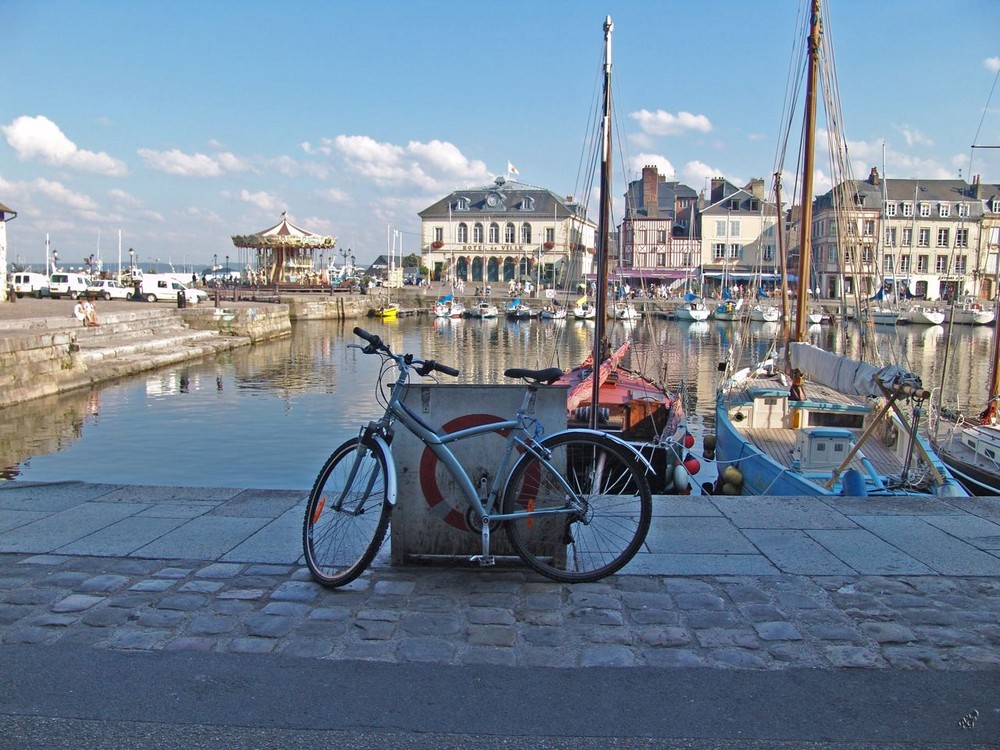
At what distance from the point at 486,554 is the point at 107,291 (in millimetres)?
61332

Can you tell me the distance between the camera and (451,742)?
3.13 meters

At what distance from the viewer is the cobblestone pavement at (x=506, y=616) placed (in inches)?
154

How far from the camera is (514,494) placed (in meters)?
4.74

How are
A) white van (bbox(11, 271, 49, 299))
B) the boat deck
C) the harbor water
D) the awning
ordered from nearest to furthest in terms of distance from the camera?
the boat deck
the harbor water
white van (bbox(11, 271, 49, 299))
the awning

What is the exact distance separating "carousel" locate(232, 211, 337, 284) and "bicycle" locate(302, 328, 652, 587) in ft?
258

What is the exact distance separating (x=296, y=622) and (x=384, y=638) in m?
0.52

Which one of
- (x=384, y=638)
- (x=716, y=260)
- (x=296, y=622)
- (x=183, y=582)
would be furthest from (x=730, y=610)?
(x=716, y=260)

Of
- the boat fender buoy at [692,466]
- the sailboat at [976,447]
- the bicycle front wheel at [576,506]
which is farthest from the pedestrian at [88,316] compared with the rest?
the bicycle front wheel at [576,506]

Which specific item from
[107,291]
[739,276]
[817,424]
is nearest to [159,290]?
[107,291]

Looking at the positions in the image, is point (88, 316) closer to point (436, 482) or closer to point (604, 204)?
point (604, 204)

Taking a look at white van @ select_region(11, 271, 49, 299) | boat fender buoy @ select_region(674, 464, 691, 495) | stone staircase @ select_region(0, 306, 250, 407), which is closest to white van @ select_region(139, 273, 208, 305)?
white van @ select_region(11, 271, 49, 299)

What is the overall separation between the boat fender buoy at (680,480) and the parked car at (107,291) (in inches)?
2040

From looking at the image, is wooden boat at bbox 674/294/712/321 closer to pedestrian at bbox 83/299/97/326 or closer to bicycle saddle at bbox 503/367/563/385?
pedestrian at bbox 83/299/97/326

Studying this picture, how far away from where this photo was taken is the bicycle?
471 centimetres
